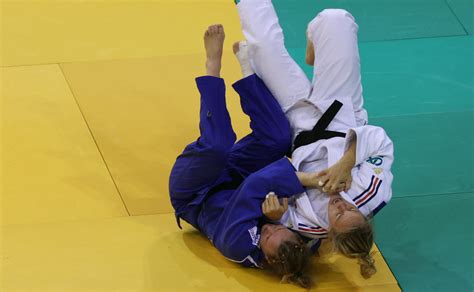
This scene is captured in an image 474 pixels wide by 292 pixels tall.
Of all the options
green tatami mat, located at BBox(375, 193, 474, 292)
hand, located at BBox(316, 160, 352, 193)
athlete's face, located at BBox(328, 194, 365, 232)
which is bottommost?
green tatami mat, located at BBox(375, 193, 474, 292)

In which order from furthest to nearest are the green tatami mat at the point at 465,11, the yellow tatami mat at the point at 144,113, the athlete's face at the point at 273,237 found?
the green tatami mat at the point at 465,11
the yellow tatami mat at the point at 144,113
the athlete's face at the point at 273,237

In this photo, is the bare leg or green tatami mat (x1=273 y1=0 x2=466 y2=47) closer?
the bare leg

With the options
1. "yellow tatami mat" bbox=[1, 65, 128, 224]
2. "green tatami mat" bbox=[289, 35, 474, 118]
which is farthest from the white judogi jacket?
"green tatami mat" bbox=[289, 35, 474, 118]

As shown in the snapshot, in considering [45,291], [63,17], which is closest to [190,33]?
[63,17]

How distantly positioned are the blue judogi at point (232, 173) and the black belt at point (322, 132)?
0.09 meters

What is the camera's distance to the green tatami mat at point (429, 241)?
4.66 metres

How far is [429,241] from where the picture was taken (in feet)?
16.1

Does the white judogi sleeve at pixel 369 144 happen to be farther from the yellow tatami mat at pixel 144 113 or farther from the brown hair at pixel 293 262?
the yellow tatami mat at pixel 144 113

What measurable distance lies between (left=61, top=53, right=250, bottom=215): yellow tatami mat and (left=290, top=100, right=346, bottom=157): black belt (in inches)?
33.8

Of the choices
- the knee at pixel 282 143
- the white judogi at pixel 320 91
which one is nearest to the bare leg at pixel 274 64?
the white judogi at pixel 320 91

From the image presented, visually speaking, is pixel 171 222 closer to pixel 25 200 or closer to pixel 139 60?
pixel 25 200

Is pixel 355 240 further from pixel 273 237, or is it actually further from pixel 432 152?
pixel 432 152

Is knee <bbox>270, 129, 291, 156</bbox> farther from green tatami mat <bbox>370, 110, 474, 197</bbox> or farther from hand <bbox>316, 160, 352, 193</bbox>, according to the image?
green tatami mat <bbox>370, 110, 474, 197</bbox>

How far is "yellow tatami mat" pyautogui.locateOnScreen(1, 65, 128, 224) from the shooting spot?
4.97 meters
